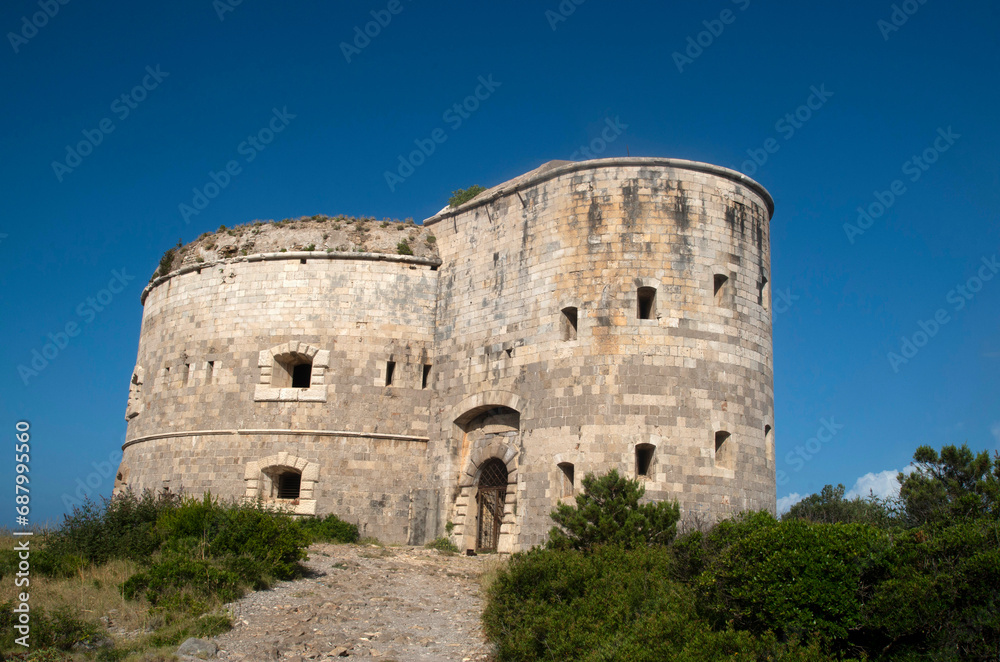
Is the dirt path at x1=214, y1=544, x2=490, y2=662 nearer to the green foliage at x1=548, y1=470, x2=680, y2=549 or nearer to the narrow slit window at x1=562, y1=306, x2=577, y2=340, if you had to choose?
the green foliage at x1=548, y1=470, x2=680, y2=549

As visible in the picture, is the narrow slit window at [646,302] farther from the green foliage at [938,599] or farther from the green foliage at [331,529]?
the green foliage at [938,599]

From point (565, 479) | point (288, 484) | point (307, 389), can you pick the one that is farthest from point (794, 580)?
point (288, 484)

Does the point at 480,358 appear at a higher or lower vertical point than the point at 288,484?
higher

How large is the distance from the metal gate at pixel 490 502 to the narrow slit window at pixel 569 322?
348cm

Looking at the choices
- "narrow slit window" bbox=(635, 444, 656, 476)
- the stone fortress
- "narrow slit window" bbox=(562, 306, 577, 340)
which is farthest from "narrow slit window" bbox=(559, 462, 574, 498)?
"narrow slit window" bbox=(562, 306, 577, 340)

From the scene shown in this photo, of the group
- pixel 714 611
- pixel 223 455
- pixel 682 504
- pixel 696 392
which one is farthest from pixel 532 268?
pixel 714 611

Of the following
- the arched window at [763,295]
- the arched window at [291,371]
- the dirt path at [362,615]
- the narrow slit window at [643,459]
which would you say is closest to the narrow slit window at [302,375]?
the arched window at [291,371]

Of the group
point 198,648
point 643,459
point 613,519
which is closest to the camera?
point 198,648

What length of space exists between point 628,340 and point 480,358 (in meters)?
3.84

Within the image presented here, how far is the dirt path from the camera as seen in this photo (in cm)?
1027

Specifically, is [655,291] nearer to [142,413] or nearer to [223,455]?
[223,455]

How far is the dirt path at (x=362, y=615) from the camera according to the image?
1027 centimetres

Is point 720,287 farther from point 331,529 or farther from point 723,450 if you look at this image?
point 331,529

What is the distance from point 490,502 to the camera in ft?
61.5
